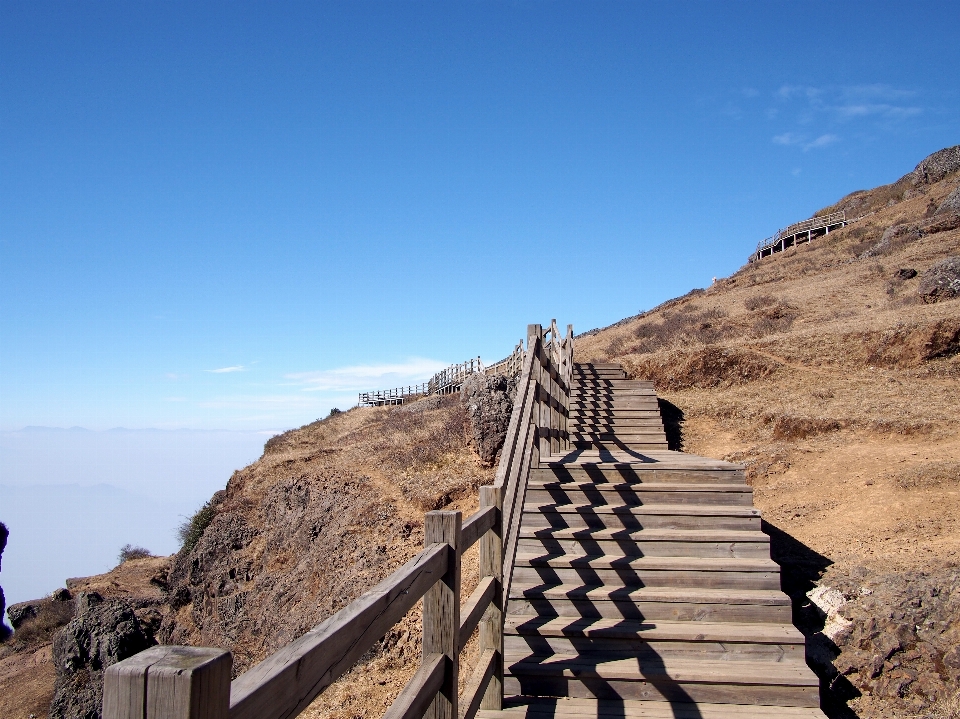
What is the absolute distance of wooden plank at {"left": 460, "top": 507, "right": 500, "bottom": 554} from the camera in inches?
152

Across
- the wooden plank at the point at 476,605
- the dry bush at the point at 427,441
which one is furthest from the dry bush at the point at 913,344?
the wooden plank at the point at 476,605

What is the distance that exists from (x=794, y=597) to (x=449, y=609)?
5.66 metres

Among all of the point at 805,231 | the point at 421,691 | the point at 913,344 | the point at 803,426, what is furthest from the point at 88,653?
the point at 805,231

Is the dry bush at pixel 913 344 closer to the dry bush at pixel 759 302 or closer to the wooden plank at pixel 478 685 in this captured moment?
the dry bush at pixel 759 302

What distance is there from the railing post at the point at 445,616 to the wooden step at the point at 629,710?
57.7 inches

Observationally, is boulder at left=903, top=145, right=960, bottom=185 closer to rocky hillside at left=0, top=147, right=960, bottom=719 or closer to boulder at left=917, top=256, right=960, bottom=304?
rocky hillside at left=0, top=147, right=960, bottom=719

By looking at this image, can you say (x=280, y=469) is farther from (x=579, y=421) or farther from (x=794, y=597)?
(x=794, y=597)

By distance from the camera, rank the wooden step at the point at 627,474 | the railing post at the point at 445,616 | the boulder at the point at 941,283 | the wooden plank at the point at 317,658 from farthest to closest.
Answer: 1. the boulder at the point at 941,283
2. the wooden step at the point at 627,474
3. the railing post at the point at 445,616
4. the wooden plank at the point at 317,658

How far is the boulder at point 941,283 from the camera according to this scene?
19.9 metres

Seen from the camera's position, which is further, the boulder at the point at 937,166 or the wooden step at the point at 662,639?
the boulder at the point at 937,166

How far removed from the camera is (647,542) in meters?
6.34

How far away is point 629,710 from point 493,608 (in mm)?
1168

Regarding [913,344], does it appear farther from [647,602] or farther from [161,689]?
[161,689]

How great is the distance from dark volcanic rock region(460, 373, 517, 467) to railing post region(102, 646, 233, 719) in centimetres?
1415
